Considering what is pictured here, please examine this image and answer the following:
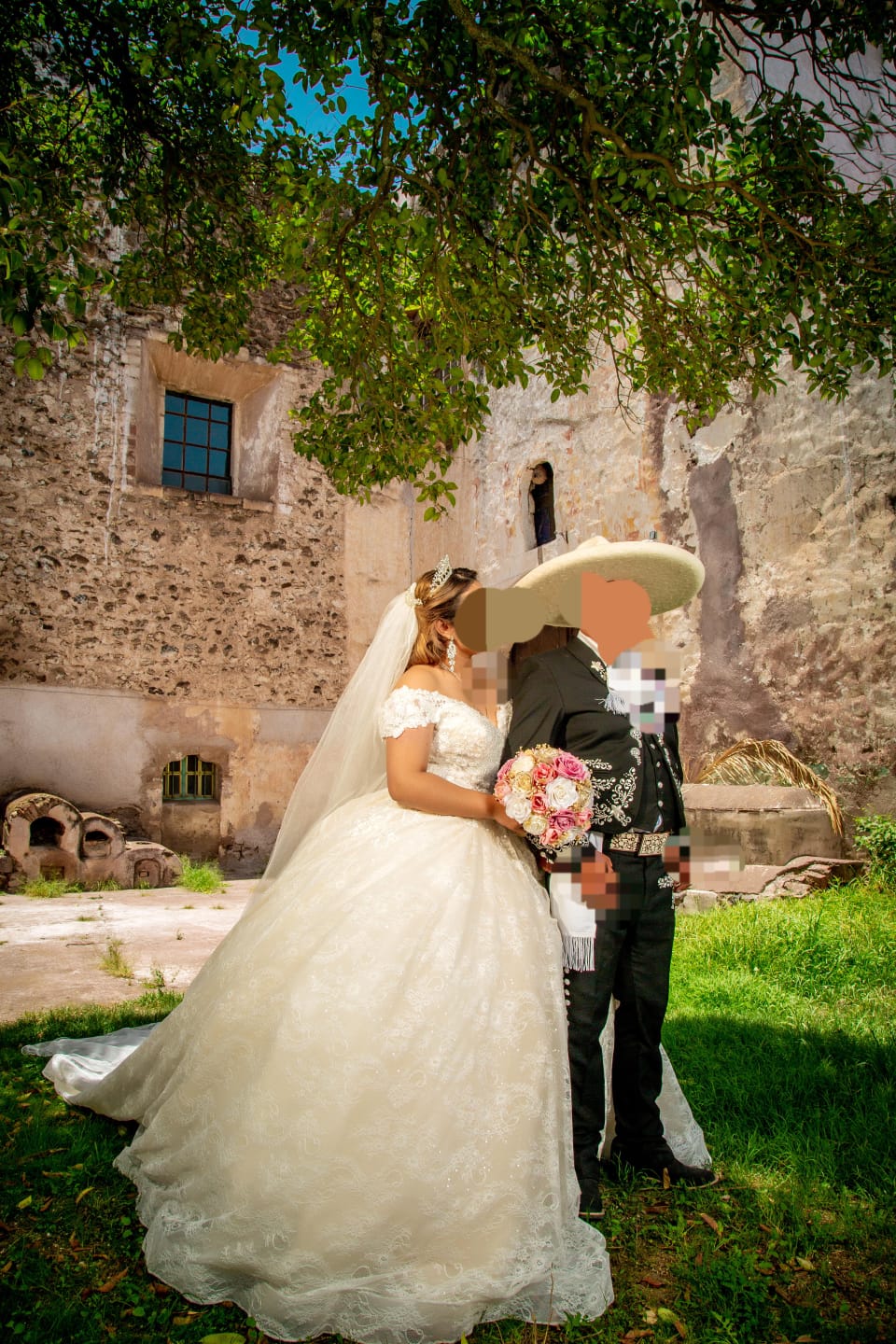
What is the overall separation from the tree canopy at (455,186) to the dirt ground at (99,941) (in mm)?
3229

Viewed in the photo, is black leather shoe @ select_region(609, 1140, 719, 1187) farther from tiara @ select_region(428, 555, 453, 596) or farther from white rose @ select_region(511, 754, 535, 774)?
tiara @ select_region(428, 555, 453, 596)

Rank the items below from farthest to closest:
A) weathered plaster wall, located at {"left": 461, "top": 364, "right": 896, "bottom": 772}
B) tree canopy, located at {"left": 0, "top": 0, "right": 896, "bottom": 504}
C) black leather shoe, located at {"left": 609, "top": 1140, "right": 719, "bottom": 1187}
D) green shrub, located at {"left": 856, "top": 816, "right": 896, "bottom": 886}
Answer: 1. weathered plaster wall, located at {"left": 461, "top": 364, "right": 896, "bottom": 772}
2. green shrub, located at {"left": 856, "top": 816, "right": 896, "bottom": 886}
3. tree canopy, located at {"left": 0, "top": 0, "right": 896, "bottom": 504}
4. black leather shoe, located at {"left": 609, "top": 1140, "right": 719, "bottom": 1187}

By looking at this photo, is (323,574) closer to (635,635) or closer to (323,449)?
(323,449)

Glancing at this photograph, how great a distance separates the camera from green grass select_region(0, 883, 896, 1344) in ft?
6.22

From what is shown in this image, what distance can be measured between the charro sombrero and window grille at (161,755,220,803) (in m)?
8.61

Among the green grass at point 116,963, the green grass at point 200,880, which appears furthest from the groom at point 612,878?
the green grass at point 200,880

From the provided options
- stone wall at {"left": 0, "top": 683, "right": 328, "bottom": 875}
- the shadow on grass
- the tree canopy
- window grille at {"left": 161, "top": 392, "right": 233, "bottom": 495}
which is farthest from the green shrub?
window grille at {"left": 161, "top": 392, "right": 233, "bottom": 495}

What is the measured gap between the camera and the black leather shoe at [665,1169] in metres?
2.53

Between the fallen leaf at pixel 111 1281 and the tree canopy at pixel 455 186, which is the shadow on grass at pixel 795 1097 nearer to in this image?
the fallen leaf at pixel 111 1281

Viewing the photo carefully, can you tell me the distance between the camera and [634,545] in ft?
9.23

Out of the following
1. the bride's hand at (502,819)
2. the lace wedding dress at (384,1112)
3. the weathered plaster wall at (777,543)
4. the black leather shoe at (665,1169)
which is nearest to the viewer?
the lace wedding dress at (384,1112)

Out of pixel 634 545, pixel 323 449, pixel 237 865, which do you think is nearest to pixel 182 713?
pixel 237 865

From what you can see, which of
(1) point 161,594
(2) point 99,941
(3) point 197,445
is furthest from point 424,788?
(3) point 197,445

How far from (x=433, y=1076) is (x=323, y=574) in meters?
10.2
